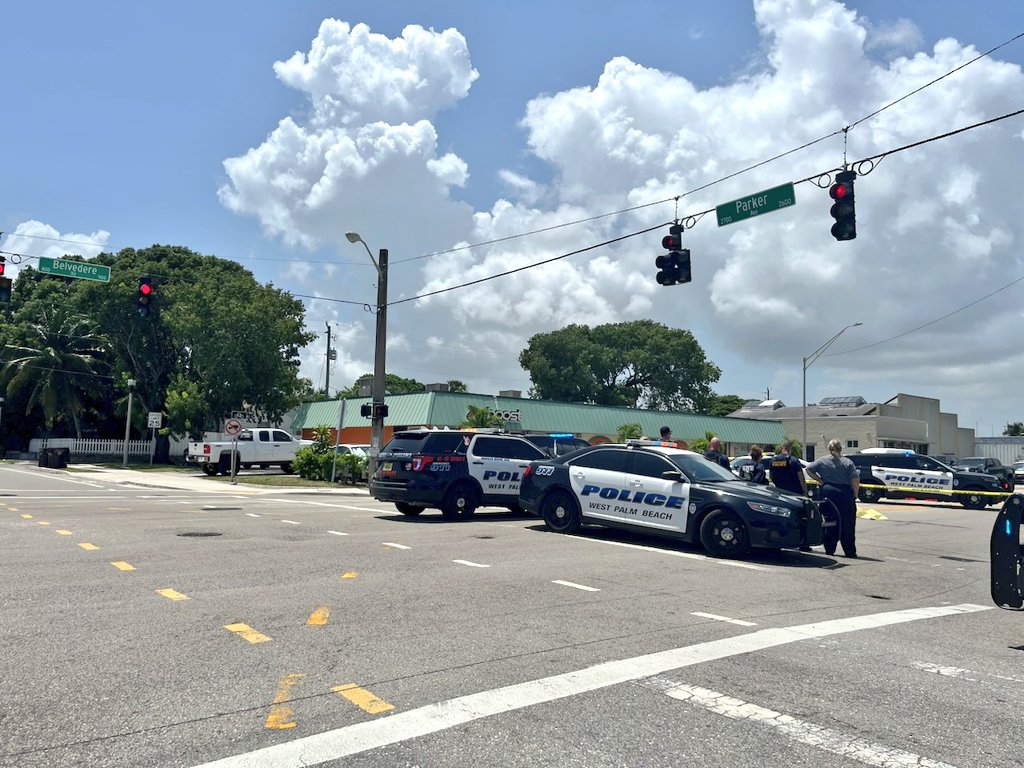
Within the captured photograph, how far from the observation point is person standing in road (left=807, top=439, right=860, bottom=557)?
1243cm

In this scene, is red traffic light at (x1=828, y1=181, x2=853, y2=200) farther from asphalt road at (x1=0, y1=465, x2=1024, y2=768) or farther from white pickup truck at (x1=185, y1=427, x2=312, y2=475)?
white pickup truck at (x1=185, y1=427, x2=312, y2=475)

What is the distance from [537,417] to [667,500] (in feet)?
119

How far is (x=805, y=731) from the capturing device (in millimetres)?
4645

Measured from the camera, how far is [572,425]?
51094mm

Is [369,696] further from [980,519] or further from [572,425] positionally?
[572,425]

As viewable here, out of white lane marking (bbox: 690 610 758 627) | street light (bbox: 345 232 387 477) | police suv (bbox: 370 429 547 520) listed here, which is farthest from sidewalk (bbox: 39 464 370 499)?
white lane marking (bbox: 690 610 758 627)

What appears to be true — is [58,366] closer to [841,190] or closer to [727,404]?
[841,190]

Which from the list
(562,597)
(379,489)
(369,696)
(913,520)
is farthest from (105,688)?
(913,520)

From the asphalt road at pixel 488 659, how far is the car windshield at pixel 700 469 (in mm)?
1457

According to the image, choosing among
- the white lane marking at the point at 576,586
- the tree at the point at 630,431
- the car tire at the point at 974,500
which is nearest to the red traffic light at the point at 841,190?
the white lane marking at the point at 576,586

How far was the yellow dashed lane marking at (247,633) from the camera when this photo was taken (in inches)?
252

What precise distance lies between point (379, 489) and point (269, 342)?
31.3m

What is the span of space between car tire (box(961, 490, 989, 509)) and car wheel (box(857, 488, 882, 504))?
247cm

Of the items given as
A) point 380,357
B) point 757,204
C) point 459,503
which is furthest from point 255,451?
point 757,204
